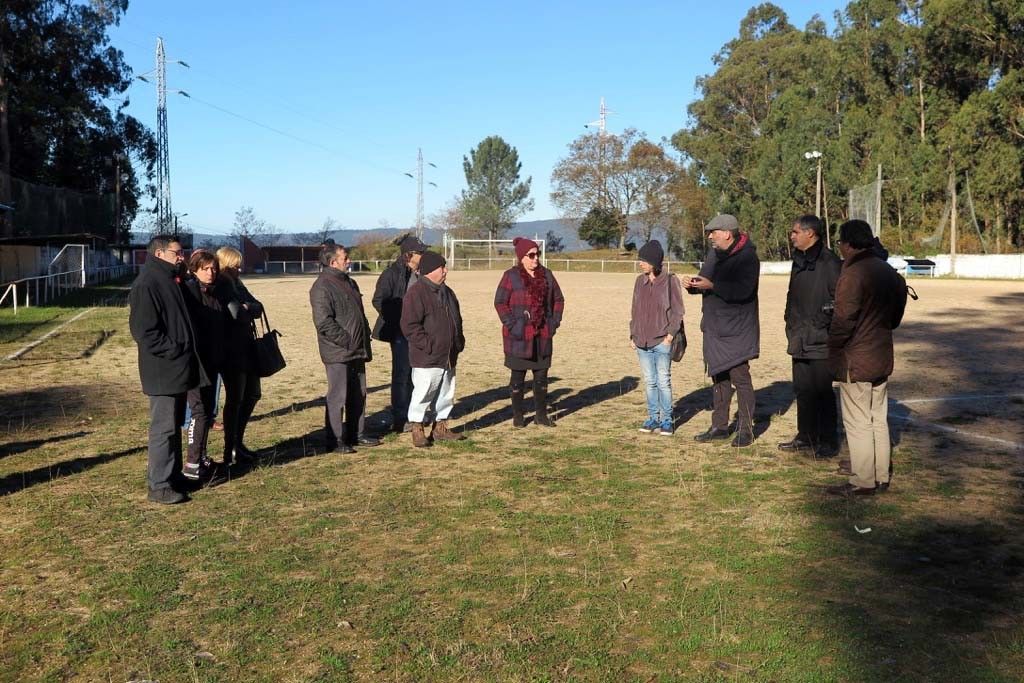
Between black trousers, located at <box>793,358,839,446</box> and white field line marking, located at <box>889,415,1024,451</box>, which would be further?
white field line marking, located at <box>889,415,1024,451</box>

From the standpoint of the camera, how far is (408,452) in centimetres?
805

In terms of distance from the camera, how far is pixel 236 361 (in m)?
7.16

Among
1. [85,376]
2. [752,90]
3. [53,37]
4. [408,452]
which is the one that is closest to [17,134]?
[53,37]

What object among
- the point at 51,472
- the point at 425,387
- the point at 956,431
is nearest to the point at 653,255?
the point at 425,387

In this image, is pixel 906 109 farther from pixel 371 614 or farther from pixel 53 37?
pixel 371 614

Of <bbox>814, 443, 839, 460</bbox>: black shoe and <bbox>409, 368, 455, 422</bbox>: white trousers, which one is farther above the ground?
<bbox>409, 368, 455, 422</bbox>: white trousers

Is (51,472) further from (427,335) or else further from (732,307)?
(732,307)

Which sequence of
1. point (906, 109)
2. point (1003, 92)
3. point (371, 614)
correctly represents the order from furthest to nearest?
point (906, 109) < point (1003, 92) < point (371, 614)

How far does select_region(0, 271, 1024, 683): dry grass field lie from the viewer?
393cm

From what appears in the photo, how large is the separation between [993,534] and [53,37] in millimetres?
48384

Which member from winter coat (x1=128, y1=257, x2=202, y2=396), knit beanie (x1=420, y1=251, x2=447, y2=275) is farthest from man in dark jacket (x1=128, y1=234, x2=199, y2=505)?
knit beanie (x1=420, y1=251, x2=447, y2=275)

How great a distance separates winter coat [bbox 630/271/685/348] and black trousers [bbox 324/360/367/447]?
2453 mm

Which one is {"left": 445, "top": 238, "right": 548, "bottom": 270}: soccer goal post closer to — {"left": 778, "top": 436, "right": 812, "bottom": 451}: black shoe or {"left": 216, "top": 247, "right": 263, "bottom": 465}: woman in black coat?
{"left": 778, "top": 436, "right": 812, "bottom": 451}: black shoe

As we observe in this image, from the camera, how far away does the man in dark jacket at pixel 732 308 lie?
7.95 m
